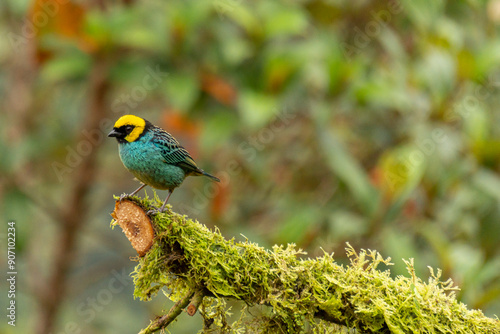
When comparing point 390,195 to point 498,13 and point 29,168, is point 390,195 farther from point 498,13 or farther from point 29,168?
point 29,168

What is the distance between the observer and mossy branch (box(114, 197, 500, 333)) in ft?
6.45

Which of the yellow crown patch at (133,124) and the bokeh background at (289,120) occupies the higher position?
the bokeh background at (289,120)

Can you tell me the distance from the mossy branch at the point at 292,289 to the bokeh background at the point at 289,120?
159 centimetres

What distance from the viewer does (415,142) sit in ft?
14.6

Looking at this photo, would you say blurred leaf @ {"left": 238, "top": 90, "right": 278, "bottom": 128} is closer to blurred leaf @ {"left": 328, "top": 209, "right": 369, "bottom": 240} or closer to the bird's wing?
blurred leaf @ {"left": 328, "top": 209, "right": 369, "bottom": 240}

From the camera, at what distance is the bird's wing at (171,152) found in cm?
274

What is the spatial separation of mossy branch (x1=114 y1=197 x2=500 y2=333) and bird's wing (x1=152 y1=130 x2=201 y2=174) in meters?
0.64

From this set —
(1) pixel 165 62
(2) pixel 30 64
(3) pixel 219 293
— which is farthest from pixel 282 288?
(2) pixel 30 64

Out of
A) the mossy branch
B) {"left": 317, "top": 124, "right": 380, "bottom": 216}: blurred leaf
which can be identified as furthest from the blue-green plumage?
{"left": 317, "top": 124, "right": 380, "bottom": 216}: blurred leaf

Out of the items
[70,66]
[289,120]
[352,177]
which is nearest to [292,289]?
[352,177]

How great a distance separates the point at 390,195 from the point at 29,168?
12.1ft

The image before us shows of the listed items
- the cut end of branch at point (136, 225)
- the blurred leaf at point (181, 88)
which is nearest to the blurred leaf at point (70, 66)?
the blurred leaf at point (181, 88)

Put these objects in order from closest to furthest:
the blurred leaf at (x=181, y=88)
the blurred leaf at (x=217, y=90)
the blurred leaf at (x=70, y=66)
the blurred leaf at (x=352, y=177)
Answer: the blurred leaf at (x=352, y=177) < the blurred leaf at (x=181, y=88) < the blurred leaf at (x=70, y=66) < the blurred leaf at (x=217, y=90)

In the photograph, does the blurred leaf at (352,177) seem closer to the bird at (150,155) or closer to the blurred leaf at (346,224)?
the blurred leaf at (346,224)
